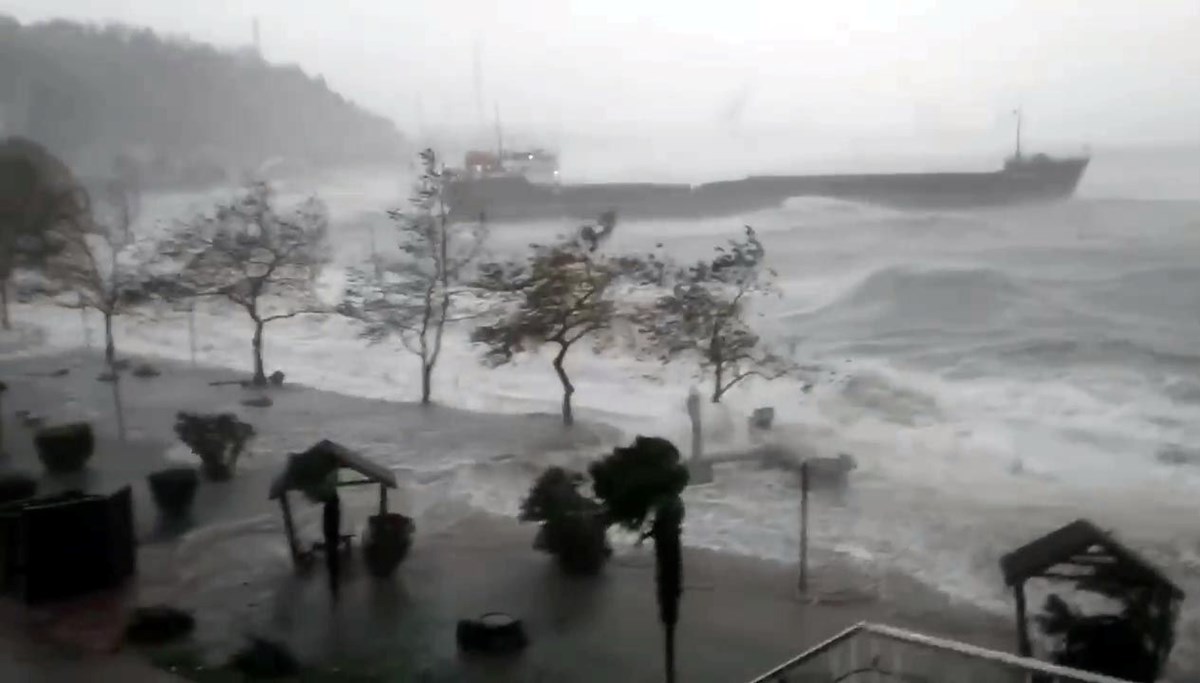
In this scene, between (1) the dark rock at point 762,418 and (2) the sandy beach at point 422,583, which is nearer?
(2) the sandy beach at point 422,583

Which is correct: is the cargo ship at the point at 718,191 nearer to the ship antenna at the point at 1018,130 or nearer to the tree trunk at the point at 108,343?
the ship antenna at the point at 1018,130

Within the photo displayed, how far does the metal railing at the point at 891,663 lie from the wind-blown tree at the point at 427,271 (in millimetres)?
2225

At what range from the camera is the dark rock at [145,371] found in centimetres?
645

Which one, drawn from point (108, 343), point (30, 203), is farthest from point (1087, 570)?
point (30, 203)

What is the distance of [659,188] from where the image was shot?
5.05 m

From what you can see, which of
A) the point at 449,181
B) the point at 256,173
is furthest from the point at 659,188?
the point at 256,173

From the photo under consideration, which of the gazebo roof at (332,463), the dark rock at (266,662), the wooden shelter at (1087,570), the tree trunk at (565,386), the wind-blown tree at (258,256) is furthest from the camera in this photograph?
the wind-blown tree at (258,256)

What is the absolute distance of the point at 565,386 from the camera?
16.8ft

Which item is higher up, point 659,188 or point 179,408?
point 659,188

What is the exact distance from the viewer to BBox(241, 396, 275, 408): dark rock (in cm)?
600

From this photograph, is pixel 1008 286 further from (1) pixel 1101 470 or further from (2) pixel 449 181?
(2) pixel 449 181

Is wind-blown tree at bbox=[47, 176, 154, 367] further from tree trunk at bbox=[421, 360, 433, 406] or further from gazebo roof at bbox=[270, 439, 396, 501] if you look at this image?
tree trunk at bbox=[421, 360, 433, 406]

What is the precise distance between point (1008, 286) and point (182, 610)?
12.8ft

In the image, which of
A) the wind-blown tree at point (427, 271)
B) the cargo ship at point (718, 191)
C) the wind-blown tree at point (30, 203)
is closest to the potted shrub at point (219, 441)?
the wind-blown tree at point (427, 271)
